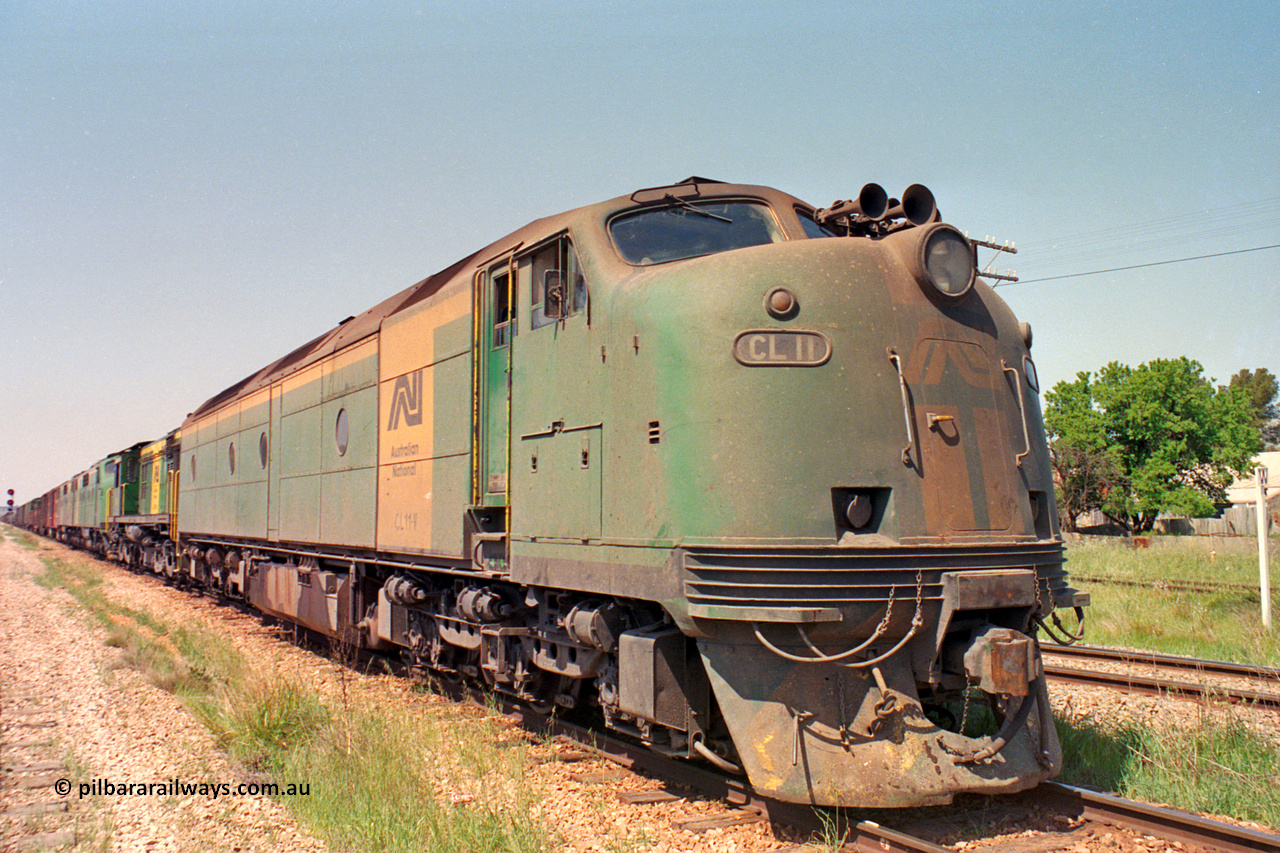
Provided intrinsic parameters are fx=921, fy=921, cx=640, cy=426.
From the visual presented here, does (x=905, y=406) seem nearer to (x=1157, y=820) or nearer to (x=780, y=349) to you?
(x=780, y=349)

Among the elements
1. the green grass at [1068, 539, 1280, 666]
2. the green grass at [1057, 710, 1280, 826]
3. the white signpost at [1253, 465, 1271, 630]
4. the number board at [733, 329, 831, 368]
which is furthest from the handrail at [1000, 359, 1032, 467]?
the white signpost at [1253, 465, 1271, 630]

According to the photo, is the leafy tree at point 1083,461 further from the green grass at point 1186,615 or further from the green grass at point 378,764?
the green grass at point 378,764

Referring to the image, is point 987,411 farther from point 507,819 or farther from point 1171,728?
point 507,819

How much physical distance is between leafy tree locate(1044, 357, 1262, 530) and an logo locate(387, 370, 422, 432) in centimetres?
3889

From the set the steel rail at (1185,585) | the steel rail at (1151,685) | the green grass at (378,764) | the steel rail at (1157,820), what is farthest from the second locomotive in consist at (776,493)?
the steel rail at (1185,585)

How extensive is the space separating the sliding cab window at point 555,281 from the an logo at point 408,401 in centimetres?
206

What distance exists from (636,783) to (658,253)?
3.31 m

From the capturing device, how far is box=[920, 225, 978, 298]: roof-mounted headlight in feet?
17.0

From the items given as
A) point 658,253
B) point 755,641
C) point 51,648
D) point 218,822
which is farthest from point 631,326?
point 51,648

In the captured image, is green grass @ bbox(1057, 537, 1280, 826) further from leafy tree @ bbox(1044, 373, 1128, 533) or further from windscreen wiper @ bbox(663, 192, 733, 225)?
leafy tree @ bbox(1044, 373, 1128, 533)

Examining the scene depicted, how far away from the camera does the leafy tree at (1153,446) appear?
41.7 meters

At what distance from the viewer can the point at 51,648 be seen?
1202 cm

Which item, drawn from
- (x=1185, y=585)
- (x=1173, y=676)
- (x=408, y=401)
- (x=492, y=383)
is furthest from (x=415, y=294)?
(x=1185, y=585)

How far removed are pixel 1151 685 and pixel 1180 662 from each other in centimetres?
133
